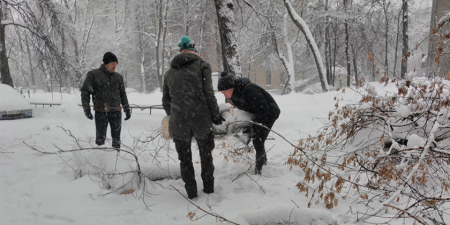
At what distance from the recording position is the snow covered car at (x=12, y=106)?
27.9 ft

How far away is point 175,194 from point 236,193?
2.47 feet

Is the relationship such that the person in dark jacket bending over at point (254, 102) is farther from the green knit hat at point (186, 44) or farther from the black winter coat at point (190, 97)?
the green knit hat at point (186, 44)

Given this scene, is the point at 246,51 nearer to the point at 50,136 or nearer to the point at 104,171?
the point at 50,136

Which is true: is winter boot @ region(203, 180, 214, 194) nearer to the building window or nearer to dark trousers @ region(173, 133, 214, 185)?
dark trousers @ region(173, 133, 214, 185)

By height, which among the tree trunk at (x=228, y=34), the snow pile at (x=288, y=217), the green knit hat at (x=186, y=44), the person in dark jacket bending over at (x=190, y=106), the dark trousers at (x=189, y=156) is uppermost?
the tree trunk at (x=228, y=34)

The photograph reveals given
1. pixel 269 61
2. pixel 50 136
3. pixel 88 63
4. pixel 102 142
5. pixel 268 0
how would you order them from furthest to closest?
pixel 269 61, pixel 88 63, pixel 268 0, pixel 50 136, pixel 102 142

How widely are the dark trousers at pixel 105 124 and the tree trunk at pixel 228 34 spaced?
8.89ft

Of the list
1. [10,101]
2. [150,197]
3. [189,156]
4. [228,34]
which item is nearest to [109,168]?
[150,197]

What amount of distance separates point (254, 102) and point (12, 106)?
9076 mm

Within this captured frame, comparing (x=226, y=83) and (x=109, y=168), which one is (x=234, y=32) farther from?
(x=109, y=168)

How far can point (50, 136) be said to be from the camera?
6.69 m

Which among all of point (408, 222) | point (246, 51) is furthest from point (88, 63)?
point (408, 222)

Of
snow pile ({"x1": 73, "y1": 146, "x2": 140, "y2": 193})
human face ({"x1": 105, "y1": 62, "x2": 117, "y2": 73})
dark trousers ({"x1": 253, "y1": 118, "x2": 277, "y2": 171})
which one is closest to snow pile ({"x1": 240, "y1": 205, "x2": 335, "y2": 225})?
dark trousers ({"x1": 253, "y1": 118, "x2": 277, "y2": 171})

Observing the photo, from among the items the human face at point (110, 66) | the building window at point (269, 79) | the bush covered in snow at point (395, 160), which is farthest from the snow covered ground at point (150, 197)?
the building window at point (269, 79)
